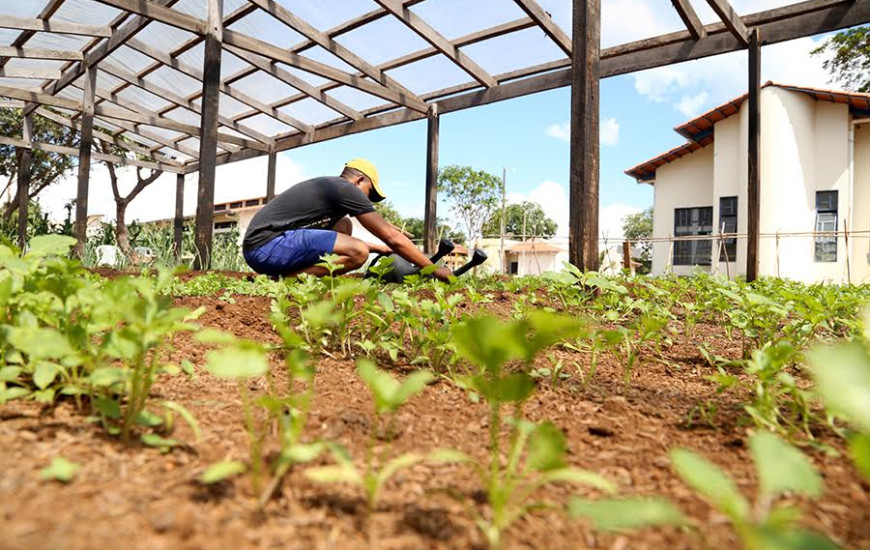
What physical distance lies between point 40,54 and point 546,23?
823 centimetres

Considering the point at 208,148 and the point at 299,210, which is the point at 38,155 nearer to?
the point at 208,148

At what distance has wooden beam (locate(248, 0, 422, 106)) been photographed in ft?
20.0

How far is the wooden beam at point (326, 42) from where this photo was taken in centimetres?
611

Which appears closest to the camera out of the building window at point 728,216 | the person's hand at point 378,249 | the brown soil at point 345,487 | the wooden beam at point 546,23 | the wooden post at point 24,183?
the brown soil at point 345,487

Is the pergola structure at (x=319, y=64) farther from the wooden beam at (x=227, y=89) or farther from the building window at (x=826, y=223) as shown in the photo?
the building window at (x=826, y=223)

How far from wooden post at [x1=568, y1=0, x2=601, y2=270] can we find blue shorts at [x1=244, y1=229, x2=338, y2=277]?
1.76m

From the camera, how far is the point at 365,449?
0.94 m

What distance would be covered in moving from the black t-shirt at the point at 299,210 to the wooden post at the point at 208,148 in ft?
8.37

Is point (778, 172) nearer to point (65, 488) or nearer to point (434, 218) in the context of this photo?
point (434, 218)

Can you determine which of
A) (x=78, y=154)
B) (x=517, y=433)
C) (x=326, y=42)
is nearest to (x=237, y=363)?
(x=517, y=433)

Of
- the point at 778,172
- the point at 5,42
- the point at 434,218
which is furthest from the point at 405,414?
the point at 778,172

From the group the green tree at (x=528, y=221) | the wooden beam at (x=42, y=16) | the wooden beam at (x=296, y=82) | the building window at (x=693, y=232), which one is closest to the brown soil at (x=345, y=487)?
the wooden beam at (x=296, y=82)

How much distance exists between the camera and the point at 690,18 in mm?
5285

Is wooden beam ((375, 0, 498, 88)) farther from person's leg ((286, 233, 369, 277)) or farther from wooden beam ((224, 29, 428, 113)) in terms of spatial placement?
person's leg ((286, 233, 369, 277))
